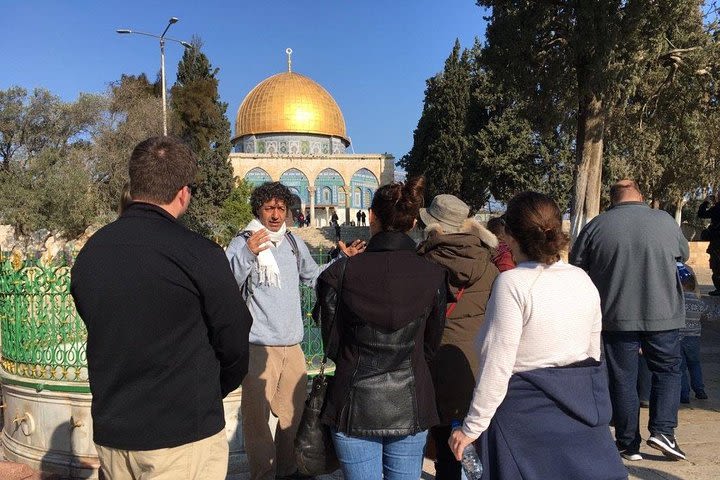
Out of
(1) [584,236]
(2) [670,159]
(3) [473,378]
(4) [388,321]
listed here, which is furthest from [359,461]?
(2) [670,159]

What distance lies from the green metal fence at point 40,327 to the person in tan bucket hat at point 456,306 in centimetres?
194

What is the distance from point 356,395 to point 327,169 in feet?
158

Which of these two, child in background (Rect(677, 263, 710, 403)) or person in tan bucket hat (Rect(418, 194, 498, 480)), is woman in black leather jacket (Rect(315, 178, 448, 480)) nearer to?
person in tan bucket hat (Rect(418, 194, 498, 480))

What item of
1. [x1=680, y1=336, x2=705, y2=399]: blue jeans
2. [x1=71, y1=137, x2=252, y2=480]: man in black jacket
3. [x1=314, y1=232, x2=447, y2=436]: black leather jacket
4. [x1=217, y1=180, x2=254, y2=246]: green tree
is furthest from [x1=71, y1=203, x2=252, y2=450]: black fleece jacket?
[x1=217, y1=180, x2=254, y2=246]: green tree

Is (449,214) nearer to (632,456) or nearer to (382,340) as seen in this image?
(382,340)

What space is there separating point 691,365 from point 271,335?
391 cm

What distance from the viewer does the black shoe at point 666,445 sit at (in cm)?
367

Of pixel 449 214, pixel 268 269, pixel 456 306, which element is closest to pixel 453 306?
pixel 456 306

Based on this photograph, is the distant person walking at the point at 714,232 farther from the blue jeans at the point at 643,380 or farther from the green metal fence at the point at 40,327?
the green metal fence at the point at 40,327

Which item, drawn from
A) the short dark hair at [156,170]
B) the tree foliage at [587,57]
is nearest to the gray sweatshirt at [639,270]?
the short dark hair at [156,170]

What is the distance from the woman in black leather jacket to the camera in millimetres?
2223

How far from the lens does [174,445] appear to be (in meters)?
1.87

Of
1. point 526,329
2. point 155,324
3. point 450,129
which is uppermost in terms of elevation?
point 450,129

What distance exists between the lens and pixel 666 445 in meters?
3.66
